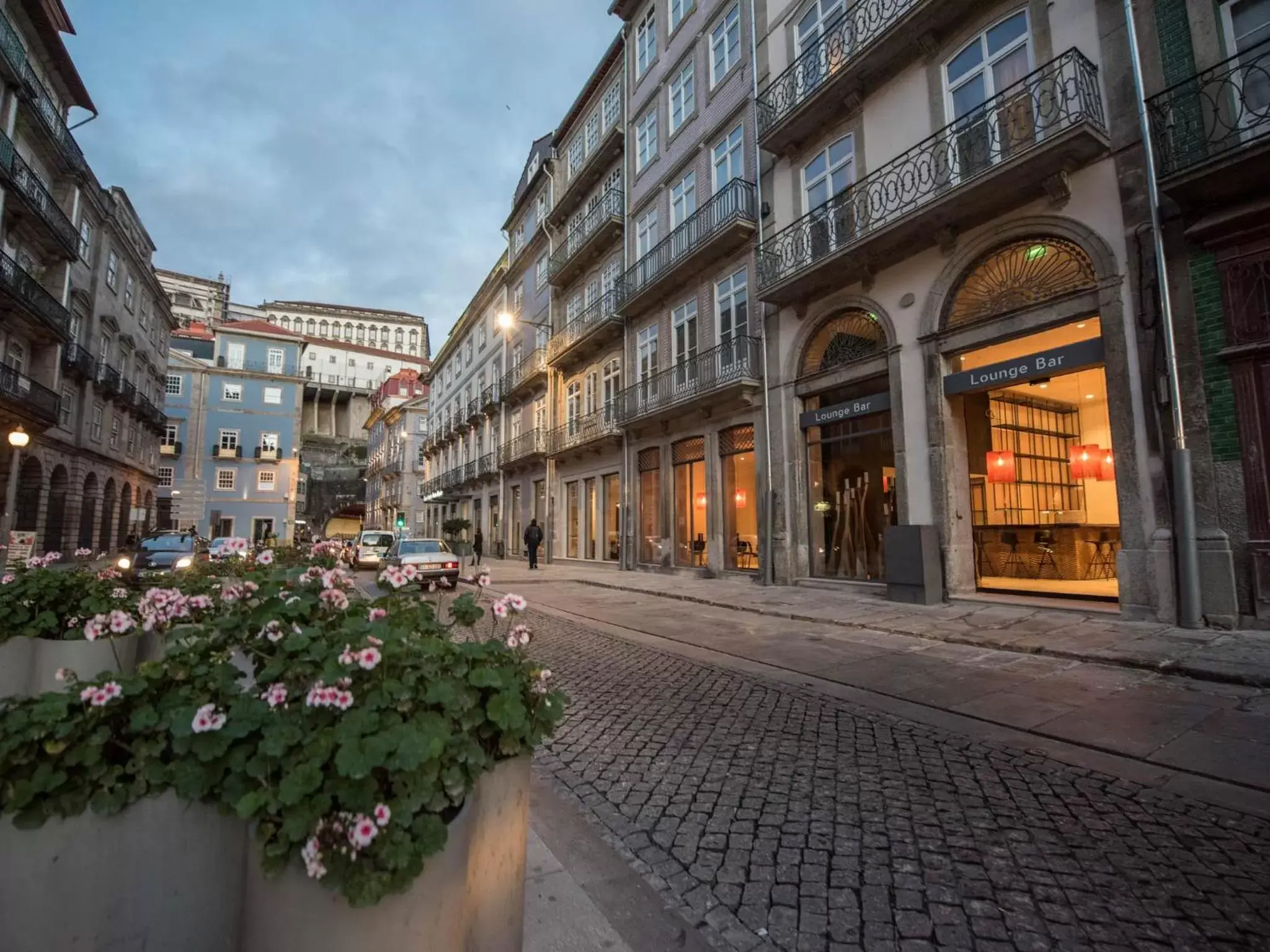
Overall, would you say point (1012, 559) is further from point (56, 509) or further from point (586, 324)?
point (56, 509)

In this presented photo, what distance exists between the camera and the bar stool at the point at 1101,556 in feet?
40.5

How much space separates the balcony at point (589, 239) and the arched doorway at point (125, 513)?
26346 millimetres

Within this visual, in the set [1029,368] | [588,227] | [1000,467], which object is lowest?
[1000,467]

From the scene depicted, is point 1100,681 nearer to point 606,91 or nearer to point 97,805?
point 97,805

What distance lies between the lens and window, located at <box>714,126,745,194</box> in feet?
53.7

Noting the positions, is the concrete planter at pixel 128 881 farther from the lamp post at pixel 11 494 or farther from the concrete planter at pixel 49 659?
the lamp post at pixel 11 494

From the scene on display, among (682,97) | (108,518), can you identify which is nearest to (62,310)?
(108,518)

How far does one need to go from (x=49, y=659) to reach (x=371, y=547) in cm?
2160

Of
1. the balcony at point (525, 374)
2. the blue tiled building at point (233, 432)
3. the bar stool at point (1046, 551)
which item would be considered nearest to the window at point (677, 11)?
the balcony at point (525, 374)

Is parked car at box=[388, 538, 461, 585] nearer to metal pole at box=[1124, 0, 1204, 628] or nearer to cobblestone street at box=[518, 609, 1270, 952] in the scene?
cobblestone street at box=[518, 609, 1270, 952]

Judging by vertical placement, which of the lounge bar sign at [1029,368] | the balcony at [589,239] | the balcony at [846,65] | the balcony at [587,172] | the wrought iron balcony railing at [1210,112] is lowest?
the lounge bar sign at [1029,368]

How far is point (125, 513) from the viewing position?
34594 millimetres

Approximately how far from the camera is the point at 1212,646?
679 cm

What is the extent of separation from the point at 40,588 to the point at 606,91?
25.3 m
